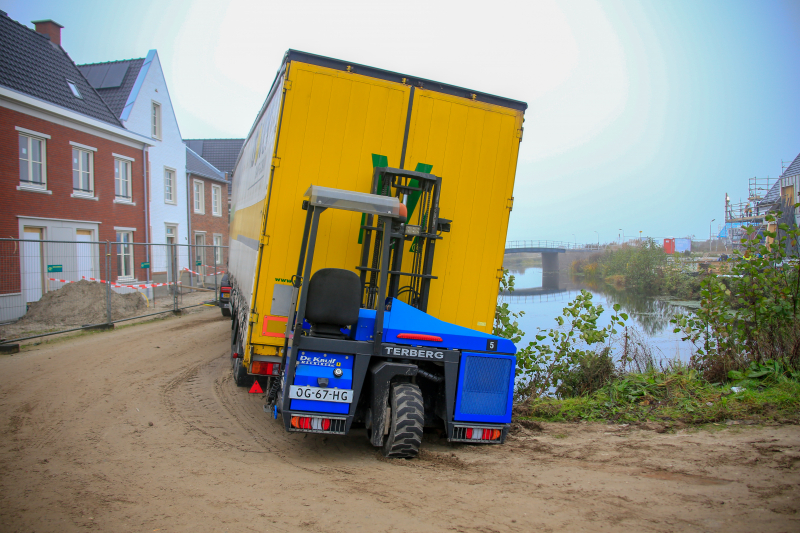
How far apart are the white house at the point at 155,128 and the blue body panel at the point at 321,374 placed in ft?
58.1

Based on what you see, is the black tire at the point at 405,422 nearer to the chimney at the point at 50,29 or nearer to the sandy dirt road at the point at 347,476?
the sandy dirt road at the point at 347,476

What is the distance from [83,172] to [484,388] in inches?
704

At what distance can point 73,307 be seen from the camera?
12016 mm

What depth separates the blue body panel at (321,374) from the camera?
166 inches

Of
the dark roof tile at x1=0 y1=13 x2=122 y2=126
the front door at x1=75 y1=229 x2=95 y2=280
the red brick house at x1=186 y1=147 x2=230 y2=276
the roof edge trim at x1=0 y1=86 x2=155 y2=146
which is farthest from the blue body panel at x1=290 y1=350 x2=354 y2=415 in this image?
the red brick house at x1=186 y1=147 x2=230 y2=276

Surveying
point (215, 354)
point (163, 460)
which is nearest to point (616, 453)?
point (163, 460)

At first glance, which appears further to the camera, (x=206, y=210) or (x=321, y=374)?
(x=206, y=210)

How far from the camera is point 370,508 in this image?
3309 mm

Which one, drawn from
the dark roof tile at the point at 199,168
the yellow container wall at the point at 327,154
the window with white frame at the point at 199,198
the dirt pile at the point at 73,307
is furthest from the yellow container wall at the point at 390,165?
the window with white frame at the point at 199,198

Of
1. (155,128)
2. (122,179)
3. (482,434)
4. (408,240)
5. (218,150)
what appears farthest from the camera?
(218,150)

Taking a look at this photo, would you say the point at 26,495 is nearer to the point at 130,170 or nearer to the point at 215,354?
the point at 215,354

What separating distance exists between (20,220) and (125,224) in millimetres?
4770

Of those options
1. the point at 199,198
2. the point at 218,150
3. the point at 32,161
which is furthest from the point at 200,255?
the point at 218,150

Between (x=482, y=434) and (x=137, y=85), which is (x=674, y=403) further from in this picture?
(x=137, y=85)
